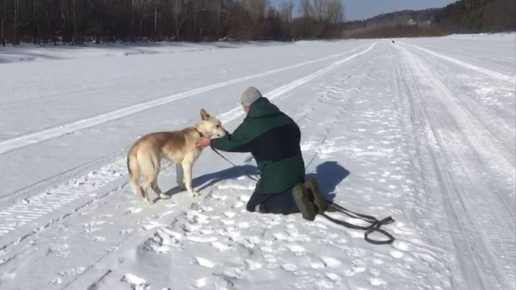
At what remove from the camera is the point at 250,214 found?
5.38 meters

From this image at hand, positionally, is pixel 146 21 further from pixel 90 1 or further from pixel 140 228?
pixel 140 228

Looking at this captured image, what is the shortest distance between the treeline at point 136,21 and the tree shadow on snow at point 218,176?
1466 inches

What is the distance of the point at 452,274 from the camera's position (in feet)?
13.8

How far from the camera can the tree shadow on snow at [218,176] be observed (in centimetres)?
626

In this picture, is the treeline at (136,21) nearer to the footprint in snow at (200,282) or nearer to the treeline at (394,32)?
the footprint in snow at (200,282)

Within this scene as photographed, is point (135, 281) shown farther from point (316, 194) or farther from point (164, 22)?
point (164, 22)

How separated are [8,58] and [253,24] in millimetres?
52562

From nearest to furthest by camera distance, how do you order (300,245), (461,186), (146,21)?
1. (300,245)
2. (461,186)
3. (146,21)

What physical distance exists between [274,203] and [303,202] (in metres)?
0.32

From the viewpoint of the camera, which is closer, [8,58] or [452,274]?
[452,274]

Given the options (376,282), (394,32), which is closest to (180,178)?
(376,282)

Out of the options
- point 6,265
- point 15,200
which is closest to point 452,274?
point 6,265

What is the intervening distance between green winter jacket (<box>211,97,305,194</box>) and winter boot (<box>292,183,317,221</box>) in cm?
10

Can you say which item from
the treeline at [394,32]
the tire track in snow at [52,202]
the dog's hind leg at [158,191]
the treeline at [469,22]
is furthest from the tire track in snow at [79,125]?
the treeline at [394,32]
